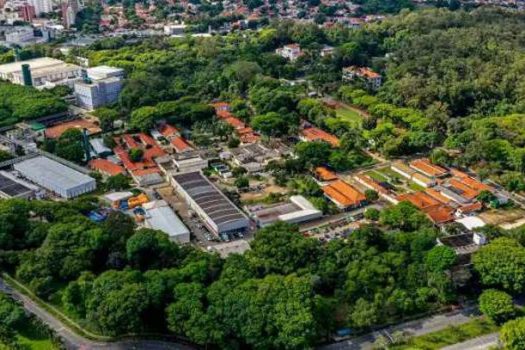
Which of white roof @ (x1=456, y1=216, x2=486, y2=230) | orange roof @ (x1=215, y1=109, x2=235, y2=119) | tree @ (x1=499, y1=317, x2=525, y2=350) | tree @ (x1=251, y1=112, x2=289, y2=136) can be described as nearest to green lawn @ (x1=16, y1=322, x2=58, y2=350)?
tree @ (x1=499, y1=317, x2=525, y2=350)

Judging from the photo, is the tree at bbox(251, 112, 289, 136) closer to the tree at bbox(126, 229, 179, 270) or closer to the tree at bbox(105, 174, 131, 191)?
the tree at bbox(105, 174, 131, 191)

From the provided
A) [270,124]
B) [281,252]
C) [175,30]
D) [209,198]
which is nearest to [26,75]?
[270,124]

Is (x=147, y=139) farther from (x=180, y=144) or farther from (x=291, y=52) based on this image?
(x=291, y=52)

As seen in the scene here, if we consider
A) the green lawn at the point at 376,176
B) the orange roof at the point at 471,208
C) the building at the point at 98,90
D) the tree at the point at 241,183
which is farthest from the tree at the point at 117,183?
the orange roof at the point at 471,208

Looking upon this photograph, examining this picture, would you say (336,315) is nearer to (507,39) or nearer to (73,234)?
(73,234)

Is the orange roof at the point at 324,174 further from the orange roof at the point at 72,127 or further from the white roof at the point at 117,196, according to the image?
the orange roof at the point at 72,127

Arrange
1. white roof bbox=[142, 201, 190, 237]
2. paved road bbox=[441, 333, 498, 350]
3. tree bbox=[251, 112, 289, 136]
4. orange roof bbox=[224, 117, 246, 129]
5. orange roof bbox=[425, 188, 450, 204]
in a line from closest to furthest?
paved road bbox=[441, 333, 498, 350] → white roof bbox=[142, 201, 190, 237] → orange roof bbox=[425, 188, 450, 204] → tree bbox=[251, 112, 289, 136] → orange roof bbox=[224, 117, 246, 129]
